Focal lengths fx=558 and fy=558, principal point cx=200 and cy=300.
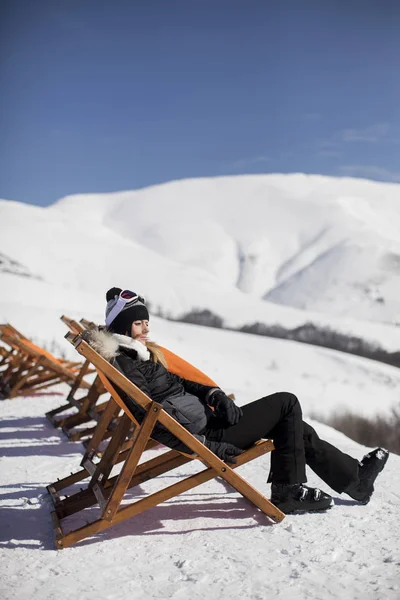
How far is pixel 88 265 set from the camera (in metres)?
31.2

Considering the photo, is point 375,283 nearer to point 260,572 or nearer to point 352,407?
point 352,407

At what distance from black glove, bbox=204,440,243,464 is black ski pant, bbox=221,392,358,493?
8 centimetres

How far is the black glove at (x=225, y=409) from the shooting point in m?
2.97

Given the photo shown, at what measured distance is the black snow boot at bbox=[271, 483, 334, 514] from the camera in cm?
303

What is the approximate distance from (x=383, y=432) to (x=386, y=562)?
10516 mm

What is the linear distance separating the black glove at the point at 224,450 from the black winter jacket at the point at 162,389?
0.07 metres

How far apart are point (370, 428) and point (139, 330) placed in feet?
35.0

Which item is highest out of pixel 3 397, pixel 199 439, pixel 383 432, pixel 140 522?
pixel 199 439

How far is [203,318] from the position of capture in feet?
74.1

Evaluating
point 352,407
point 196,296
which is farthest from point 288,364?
point 196,296

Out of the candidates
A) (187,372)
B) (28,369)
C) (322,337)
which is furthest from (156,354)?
(322,337)

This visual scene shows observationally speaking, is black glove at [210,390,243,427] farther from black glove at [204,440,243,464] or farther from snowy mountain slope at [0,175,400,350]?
snowy mountain slope at [0,175,400,350]

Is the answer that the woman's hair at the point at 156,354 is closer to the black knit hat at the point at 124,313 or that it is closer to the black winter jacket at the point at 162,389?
the black winter jacket at the point at 162,389

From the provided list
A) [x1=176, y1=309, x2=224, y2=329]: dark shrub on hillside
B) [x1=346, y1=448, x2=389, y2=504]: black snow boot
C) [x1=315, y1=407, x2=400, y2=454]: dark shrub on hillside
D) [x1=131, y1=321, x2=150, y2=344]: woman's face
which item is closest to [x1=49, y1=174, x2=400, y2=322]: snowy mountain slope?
[x1=176, y1=309, x2=224, y2=329]: dark shrub on hillside
